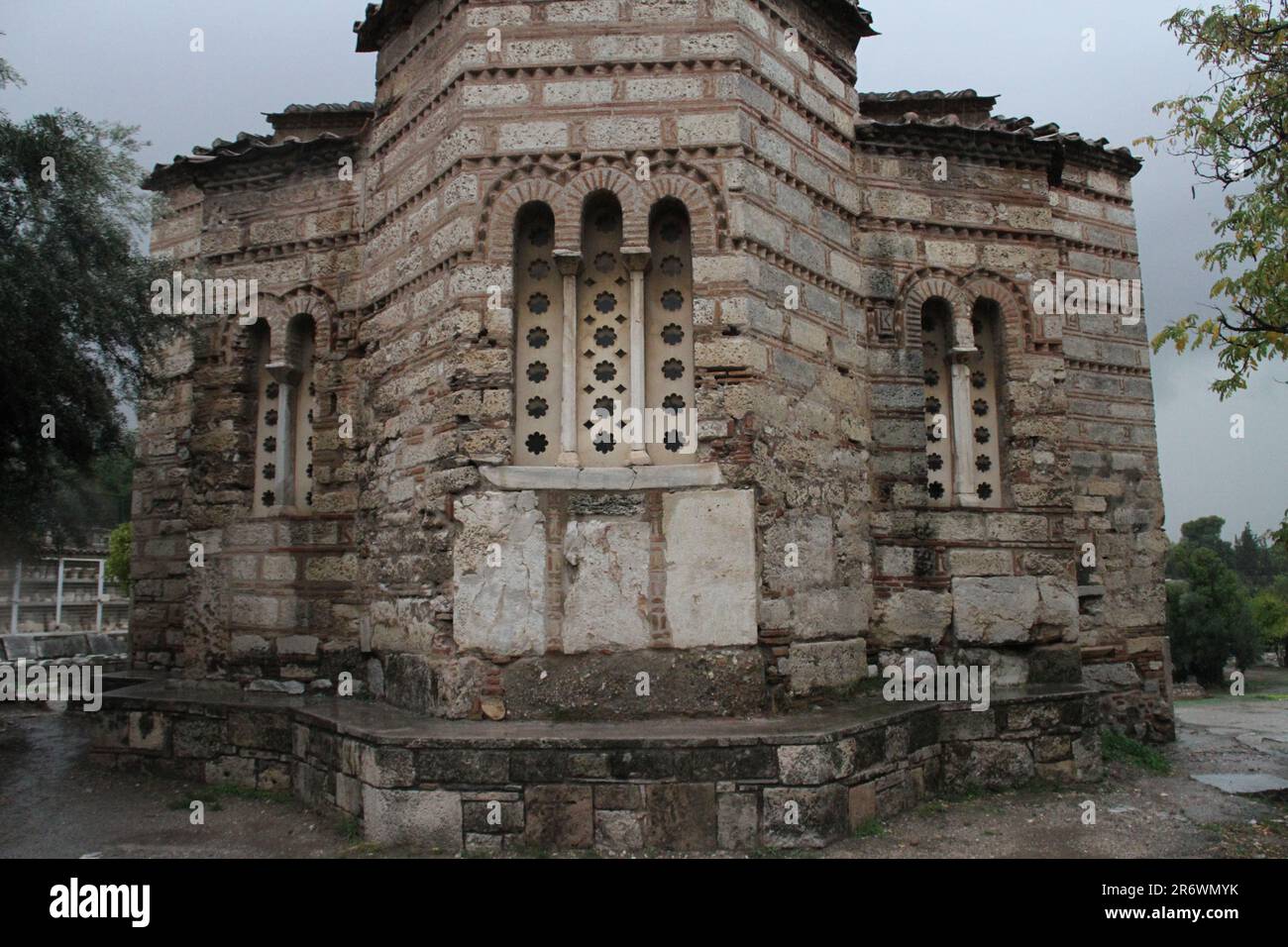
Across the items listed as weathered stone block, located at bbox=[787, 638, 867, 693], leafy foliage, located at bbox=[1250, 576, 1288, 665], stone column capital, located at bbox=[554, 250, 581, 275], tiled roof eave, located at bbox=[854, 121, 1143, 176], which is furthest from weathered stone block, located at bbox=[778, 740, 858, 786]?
leafy foliage, located at bbox=[1250, 576, 1288, 665]

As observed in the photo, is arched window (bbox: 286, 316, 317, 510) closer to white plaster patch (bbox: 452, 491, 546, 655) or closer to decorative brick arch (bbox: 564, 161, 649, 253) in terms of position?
white plaster patch (bbox: 452, 491, 546, 655)

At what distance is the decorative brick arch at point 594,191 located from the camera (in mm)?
7531

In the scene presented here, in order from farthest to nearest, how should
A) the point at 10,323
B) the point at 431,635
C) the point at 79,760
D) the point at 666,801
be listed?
1. the point at 79,760
2. the point at 10,323
3. the point at 431,635
4. the point at 666,801

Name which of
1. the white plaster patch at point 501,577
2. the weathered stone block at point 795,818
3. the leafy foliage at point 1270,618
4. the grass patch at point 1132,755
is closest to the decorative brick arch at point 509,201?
the white plaster patch at point 501,577

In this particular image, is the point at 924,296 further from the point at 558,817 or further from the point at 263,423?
the point at 263,423

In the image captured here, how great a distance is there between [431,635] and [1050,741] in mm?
5489

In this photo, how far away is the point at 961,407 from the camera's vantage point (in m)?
9.64

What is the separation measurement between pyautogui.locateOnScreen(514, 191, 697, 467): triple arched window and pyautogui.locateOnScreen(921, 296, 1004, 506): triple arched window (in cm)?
328

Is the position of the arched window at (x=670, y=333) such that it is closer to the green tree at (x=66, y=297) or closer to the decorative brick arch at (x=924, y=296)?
the decorative brick arch at (x=924, y=296)

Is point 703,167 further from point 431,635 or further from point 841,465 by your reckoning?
point 431,635

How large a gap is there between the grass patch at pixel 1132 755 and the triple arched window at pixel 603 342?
562 cm

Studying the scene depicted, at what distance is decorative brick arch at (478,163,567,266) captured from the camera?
7582mm

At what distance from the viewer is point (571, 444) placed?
7.46 meters

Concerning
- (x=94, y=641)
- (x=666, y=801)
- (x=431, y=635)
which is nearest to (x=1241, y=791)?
(x=666, y=801)
